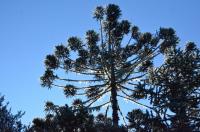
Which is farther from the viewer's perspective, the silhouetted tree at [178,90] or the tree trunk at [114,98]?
the tree trunk at [114,98]

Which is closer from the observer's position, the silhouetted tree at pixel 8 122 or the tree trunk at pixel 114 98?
the silhouetted tree at pixel 8 122

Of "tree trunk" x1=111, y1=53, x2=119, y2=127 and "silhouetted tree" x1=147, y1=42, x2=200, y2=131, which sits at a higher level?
"tree trunk" x1=111, y1=53, x2=119, y2=127

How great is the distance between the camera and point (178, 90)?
12117 mm

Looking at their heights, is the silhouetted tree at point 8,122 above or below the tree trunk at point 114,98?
below

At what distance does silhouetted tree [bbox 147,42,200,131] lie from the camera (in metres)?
10.6

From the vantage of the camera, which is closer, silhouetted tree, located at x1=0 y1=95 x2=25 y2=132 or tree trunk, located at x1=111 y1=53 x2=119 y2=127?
silhouetted tree, located at x1=0 y1=95 x2=25 y2=132

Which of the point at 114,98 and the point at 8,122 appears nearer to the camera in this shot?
the point at 8,122

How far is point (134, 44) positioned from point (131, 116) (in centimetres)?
1332

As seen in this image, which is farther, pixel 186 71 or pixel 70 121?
pixel 70 121

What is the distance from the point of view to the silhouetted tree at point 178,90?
1058 cm

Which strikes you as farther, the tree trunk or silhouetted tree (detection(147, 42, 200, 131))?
the tree trunk

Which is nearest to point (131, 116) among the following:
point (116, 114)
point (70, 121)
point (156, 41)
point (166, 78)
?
point (166, 78)

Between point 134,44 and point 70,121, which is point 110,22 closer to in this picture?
point 134,44

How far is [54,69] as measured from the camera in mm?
23875
